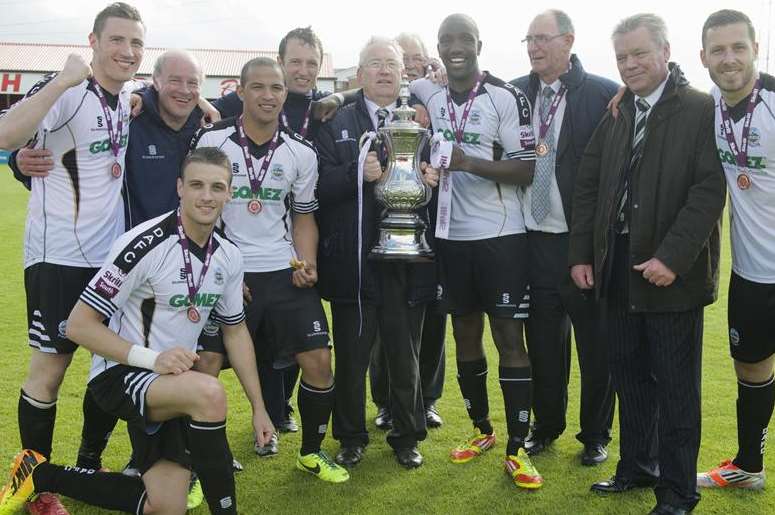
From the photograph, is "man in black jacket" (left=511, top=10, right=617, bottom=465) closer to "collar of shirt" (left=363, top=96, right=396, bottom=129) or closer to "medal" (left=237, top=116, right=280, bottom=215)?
"collar of shirt" (left=363, top=96, right=396, bottom=129)

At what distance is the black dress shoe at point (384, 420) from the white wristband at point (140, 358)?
2002 mm

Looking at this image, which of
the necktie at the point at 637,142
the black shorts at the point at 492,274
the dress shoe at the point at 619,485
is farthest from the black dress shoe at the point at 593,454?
the necktie at the point at 637,142

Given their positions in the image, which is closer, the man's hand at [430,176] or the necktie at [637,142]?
the necktie at [637,142]

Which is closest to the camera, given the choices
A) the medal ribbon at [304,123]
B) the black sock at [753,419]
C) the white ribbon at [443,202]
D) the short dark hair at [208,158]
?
the short dark hair at [208,158]

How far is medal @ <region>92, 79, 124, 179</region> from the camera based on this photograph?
12.7ft

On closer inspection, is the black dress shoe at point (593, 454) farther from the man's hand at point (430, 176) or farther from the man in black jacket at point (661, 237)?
the man's hand at point (430, 176)

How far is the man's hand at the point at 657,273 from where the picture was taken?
11.3ft

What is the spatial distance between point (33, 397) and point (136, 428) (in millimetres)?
727

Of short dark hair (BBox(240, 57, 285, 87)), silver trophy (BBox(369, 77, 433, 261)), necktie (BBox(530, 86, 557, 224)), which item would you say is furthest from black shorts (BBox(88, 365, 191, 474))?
necktie (BBox(530, 86, 557, 224))

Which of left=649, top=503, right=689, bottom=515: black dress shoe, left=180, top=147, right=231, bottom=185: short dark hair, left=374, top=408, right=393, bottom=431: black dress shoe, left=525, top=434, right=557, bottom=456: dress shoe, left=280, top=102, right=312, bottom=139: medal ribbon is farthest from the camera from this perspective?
left=374, top=408, right=393, bottom=431: black dress shoe

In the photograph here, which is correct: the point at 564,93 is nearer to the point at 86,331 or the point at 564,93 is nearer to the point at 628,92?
the point at 628,92

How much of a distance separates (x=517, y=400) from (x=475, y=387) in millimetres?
359

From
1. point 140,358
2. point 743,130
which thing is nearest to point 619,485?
point 743,130

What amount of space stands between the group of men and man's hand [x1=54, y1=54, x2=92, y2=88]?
2cm
